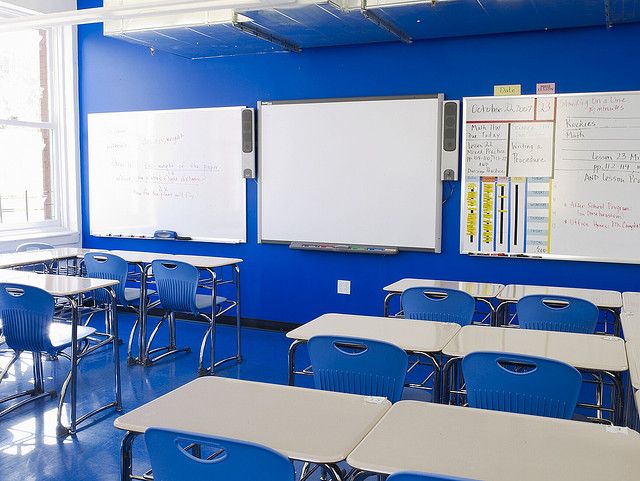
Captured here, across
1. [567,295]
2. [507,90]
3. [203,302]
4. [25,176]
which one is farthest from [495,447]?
[25,176]

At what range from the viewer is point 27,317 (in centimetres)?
374

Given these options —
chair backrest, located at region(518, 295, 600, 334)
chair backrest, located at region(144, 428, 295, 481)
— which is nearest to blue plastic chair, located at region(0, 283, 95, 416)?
chair backrest, located at region(144, 428, 295, 481)

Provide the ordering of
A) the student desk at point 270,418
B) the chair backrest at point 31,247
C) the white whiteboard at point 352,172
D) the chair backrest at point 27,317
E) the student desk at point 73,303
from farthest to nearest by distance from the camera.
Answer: the chair backrest at point 31,247, the white whiteboard at point 352,172, the student desk at point 73,303, the chair backrest at point 27,317, the student desk at point 270,418

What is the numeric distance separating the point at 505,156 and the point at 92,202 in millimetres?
4411

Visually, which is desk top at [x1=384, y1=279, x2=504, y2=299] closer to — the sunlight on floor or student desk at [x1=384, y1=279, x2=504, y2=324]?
student desk at [x1=384, y1=279, x2=504, y2=324]

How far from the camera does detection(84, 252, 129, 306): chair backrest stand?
5.12m

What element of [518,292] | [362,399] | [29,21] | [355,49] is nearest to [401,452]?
[362,399]

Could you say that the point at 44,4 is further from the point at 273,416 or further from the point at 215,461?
the point at 215,461

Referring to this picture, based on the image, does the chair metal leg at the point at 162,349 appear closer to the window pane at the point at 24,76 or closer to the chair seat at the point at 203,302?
the chair seat at the point at 203,302

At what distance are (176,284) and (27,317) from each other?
1419 millimetres

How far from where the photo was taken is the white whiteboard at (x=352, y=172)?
571 cm

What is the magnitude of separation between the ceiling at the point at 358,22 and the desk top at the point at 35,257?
190 cm

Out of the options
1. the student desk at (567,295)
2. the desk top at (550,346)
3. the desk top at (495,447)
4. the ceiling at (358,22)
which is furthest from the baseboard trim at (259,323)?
the desk top at (495,447)

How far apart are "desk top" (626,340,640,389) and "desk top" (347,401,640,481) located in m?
0.54
